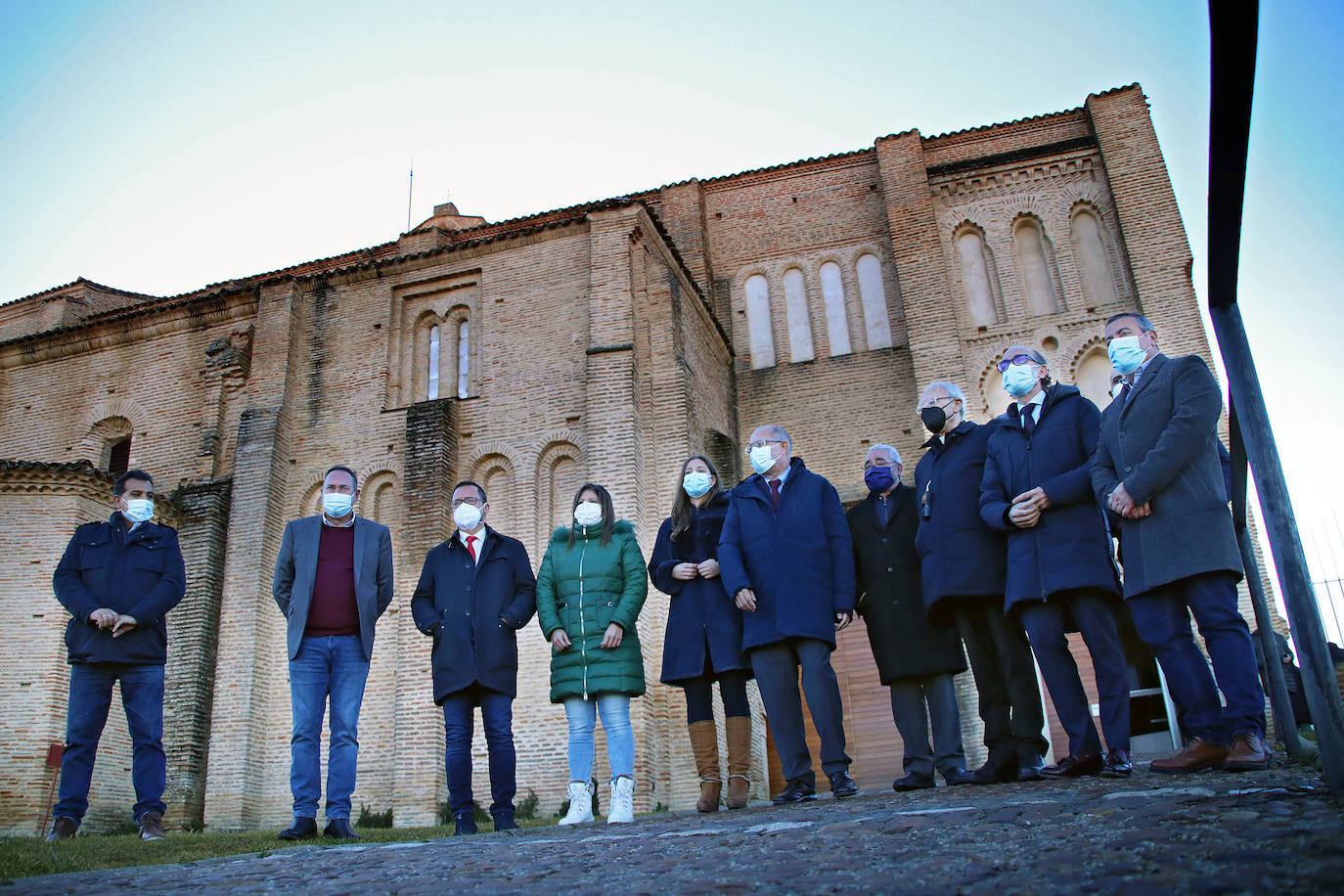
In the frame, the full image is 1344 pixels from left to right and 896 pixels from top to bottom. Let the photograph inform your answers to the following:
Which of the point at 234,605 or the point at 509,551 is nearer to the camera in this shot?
the point at 509,551

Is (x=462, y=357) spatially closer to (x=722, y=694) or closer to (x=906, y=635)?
(x=722, y=694)

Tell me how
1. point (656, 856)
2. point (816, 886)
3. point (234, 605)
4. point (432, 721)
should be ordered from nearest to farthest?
point (816, 886) → point (656, 856) → point (432, 721) → point (234, 605)

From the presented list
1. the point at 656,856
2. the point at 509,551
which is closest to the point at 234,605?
the point at 509,551

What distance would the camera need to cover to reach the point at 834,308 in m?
19.9

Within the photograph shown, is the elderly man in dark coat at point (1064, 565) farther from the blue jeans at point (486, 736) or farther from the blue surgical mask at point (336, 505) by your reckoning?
the blue surgical mask at point (336, 505)

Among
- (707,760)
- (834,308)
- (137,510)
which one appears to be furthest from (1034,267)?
(137,510)

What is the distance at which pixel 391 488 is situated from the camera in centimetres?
1585

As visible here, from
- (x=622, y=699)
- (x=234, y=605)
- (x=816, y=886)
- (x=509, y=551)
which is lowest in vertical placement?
(x=816, y=886)

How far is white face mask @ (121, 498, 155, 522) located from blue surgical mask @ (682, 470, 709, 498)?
142 inches

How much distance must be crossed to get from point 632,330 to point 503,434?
2.42 metres

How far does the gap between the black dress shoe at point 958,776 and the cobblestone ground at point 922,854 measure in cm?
102

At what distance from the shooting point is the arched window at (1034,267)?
722 inches

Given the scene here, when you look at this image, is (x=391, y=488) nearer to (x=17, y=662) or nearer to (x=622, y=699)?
(x=17, y=662)

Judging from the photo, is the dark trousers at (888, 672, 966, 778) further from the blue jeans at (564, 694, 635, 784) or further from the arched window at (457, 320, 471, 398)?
the arched window at (457, 320, 471, 398)
